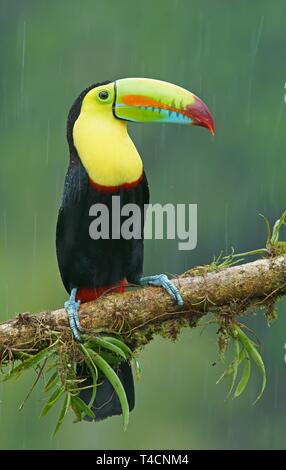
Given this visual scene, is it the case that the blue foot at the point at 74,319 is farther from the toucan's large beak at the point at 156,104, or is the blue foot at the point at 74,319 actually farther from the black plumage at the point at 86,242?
the toucan's large beak at the point at 156,104

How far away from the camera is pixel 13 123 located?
1877 cm

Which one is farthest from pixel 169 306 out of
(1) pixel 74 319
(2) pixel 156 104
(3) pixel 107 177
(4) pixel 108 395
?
(2) pixel 156 104

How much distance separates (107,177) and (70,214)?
0.24 metres

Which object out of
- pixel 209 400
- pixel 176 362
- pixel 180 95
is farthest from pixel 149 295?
pixel 209 400

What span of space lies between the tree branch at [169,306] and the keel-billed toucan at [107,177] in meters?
0.26

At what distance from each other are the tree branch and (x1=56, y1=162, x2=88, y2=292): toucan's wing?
0.56m

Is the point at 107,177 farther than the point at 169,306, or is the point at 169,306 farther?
the point at 107,177

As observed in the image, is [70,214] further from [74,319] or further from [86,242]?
[74,319]

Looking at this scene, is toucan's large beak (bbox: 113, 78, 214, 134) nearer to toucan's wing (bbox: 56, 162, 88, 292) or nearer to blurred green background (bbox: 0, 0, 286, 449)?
toucan's wing (bbox: 56, 162, 88, 292)

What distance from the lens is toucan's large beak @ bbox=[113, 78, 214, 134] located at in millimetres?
4984

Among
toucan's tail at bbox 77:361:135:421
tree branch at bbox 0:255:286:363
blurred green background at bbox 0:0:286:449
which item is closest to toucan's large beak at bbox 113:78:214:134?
tree branch at bbox 0:255:286:363

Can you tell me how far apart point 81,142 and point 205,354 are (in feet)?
33.6

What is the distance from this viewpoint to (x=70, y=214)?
505 cm

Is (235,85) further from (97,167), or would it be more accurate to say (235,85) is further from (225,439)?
(97,167)
